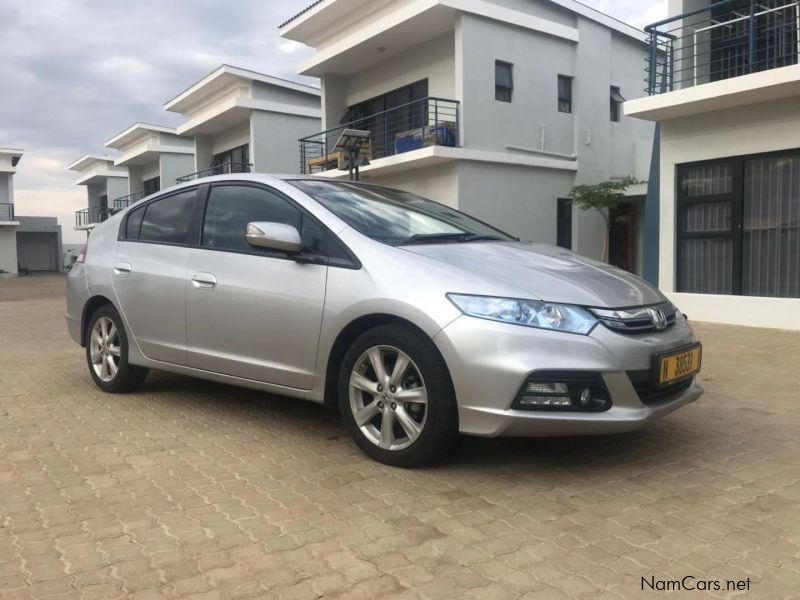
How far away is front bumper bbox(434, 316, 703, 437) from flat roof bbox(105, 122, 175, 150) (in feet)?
104

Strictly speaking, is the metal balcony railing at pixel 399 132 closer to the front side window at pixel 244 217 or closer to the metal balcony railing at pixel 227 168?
the metal balcony railing at pixel 227 168

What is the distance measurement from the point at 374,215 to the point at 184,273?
1.38 meters

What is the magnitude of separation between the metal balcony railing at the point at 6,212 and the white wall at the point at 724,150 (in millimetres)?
43722

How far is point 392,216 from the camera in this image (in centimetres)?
414

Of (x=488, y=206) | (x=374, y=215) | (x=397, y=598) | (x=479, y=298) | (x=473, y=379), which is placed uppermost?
(x=488, y=206)

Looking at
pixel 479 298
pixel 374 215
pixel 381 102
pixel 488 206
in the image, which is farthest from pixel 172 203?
pixel 381 102

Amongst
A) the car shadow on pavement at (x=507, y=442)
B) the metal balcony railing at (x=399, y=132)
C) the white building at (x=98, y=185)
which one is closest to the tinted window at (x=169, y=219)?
the car shadow on pavement at (x=507, y=442)

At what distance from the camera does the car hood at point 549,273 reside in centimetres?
331

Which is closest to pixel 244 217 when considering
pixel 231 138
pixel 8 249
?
pixel 231 138

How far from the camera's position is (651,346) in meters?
3.32

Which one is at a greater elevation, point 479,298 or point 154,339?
point 479,298

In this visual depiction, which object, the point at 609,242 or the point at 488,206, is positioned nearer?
the point at 488,206

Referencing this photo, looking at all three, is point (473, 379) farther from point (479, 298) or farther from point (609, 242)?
point (609, 242)

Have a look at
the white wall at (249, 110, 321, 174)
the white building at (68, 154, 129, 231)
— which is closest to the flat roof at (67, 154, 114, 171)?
the white building at (68, 154, 129, 231)
